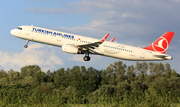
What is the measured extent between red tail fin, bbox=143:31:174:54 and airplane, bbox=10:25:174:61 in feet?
4.02

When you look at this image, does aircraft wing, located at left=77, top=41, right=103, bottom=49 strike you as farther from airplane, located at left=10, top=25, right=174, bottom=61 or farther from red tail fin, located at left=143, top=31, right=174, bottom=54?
red tail fin, located at left=143, top=31, right=174, bottom=54

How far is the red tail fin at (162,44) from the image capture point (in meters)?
53.0

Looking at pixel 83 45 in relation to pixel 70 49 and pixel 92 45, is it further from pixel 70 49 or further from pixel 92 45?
pixel 70 49

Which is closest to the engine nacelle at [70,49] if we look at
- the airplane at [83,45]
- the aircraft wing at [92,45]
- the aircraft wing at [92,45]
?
the airplane at [83,45]

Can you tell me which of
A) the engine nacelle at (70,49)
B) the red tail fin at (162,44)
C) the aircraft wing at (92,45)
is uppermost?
the red tail fin at (162,44)

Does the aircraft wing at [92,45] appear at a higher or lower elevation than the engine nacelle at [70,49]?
higher

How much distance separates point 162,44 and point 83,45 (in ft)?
64.9

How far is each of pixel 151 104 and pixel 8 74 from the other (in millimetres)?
170755

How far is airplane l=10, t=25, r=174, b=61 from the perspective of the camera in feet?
157

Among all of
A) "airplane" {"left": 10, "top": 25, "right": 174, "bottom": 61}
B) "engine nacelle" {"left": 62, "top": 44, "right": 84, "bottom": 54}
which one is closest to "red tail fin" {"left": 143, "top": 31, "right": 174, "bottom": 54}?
"airplane" {"left": 10, "top": 25, "right": 174, "bottom": 61}

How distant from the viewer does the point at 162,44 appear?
53500mm

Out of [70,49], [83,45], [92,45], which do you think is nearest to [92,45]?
[92,45]

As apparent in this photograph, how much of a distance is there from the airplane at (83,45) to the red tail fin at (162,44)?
1226mm

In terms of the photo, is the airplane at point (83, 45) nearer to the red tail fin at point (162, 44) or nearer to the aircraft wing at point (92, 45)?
the aircraft wing at point (92, 45)
